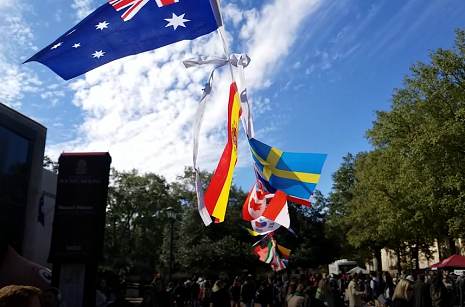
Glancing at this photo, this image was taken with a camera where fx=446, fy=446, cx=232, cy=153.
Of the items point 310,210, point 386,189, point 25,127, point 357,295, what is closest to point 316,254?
point 310,210

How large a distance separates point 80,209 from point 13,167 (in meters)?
4.10

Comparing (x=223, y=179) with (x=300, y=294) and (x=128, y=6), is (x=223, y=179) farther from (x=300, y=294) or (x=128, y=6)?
(x=128, y=6)

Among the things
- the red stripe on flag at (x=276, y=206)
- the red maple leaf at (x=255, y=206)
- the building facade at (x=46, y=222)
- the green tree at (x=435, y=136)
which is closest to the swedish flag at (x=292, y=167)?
the red stripe on flag at (x=276, y=206)

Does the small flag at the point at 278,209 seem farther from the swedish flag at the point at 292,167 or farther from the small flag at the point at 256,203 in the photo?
the small flag at the point at 256,203

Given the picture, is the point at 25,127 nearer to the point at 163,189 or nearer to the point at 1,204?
the point at 1,204

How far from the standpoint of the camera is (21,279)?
10.2 metres

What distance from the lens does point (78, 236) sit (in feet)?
27.1

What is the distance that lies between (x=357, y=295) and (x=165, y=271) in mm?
37709

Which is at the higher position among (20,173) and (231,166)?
(20,173)

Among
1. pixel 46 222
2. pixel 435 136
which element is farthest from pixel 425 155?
pixel 46 222

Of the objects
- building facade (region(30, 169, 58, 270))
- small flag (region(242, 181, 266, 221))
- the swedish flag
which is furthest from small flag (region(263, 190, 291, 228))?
building facade (region(30, 169, 58, 270))

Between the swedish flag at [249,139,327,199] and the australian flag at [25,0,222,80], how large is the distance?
9.62 ft

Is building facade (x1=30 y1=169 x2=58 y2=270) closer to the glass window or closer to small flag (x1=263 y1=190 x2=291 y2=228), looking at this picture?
the glass window

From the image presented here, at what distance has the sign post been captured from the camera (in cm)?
821
